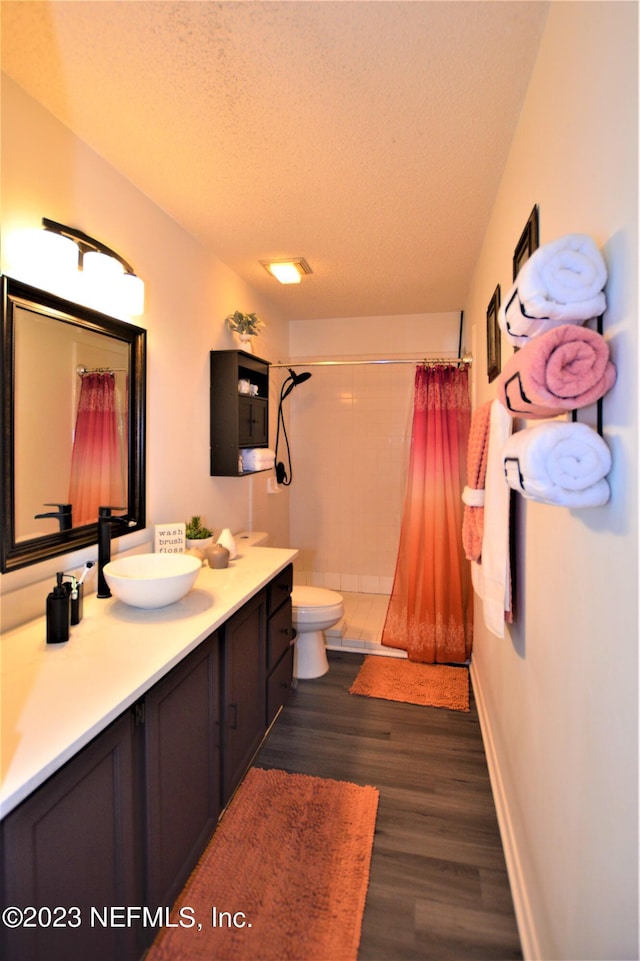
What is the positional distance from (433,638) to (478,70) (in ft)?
9.10

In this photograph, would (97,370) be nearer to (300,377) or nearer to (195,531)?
(195,531)

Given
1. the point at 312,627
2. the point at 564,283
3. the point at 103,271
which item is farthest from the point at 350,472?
the point at 564,283

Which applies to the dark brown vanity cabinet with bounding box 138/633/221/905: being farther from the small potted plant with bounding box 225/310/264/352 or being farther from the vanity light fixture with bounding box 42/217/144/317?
the small potted plant with bounding box 225/310/264/352

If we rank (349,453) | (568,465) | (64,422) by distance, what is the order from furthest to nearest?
(349,453)
(64,422)
(568,465)

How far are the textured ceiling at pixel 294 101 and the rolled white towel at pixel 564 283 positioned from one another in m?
0.79

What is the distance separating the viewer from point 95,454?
172 centimetres

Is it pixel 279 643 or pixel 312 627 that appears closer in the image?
pixel 279 643

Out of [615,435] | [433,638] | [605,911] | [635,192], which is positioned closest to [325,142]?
[635,192]

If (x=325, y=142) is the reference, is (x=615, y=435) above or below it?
below

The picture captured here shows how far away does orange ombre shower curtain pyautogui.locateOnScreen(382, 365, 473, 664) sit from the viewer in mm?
3020

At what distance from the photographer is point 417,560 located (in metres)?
3.11

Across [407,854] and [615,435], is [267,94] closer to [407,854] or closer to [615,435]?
[615,435]

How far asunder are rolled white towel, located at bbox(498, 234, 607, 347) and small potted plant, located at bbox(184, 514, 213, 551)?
5.55 ft

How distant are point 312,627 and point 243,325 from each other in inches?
71.3
